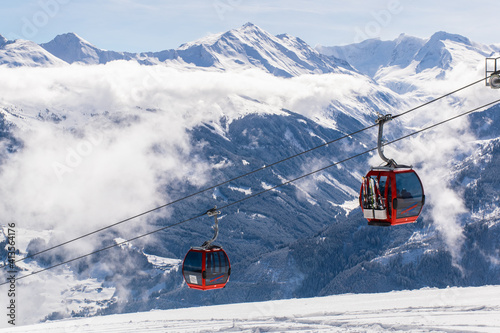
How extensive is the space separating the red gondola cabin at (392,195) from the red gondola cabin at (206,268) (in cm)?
1090

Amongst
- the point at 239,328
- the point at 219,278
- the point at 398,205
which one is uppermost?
the point at 398,205

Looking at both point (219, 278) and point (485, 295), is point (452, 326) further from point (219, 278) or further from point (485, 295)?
point (219, 278)

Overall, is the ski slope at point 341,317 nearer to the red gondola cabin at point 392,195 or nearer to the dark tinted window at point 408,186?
the red gondola cabin at point 392,195

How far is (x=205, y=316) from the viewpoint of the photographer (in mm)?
73812

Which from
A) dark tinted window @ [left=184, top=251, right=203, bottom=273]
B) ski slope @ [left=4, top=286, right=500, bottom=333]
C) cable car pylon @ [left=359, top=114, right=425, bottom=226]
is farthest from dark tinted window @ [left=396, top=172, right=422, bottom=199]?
ski slope @ [left=4, top=286, right=500, bottom=333]

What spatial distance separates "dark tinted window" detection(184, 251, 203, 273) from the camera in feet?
136

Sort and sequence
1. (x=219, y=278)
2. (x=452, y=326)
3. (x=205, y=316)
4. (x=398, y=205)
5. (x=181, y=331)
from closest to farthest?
1. (x=398, y=205)
2. (x=219, y=278)
3. (x=452, y=326)
4. (x=181, y=331)
5. (x=205, y=316)

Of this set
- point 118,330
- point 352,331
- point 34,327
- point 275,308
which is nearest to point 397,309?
point 352,331

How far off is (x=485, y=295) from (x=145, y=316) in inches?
1506

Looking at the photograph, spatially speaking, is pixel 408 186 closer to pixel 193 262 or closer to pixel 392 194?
pixel 392 194

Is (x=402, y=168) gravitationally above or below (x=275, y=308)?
above

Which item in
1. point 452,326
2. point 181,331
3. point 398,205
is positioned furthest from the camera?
point 181,331

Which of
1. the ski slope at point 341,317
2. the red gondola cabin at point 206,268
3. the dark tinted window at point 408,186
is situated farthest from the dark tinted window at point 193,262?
the ski slope at point 341,317

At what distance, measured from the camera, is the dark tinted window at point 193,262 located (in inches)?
1629
